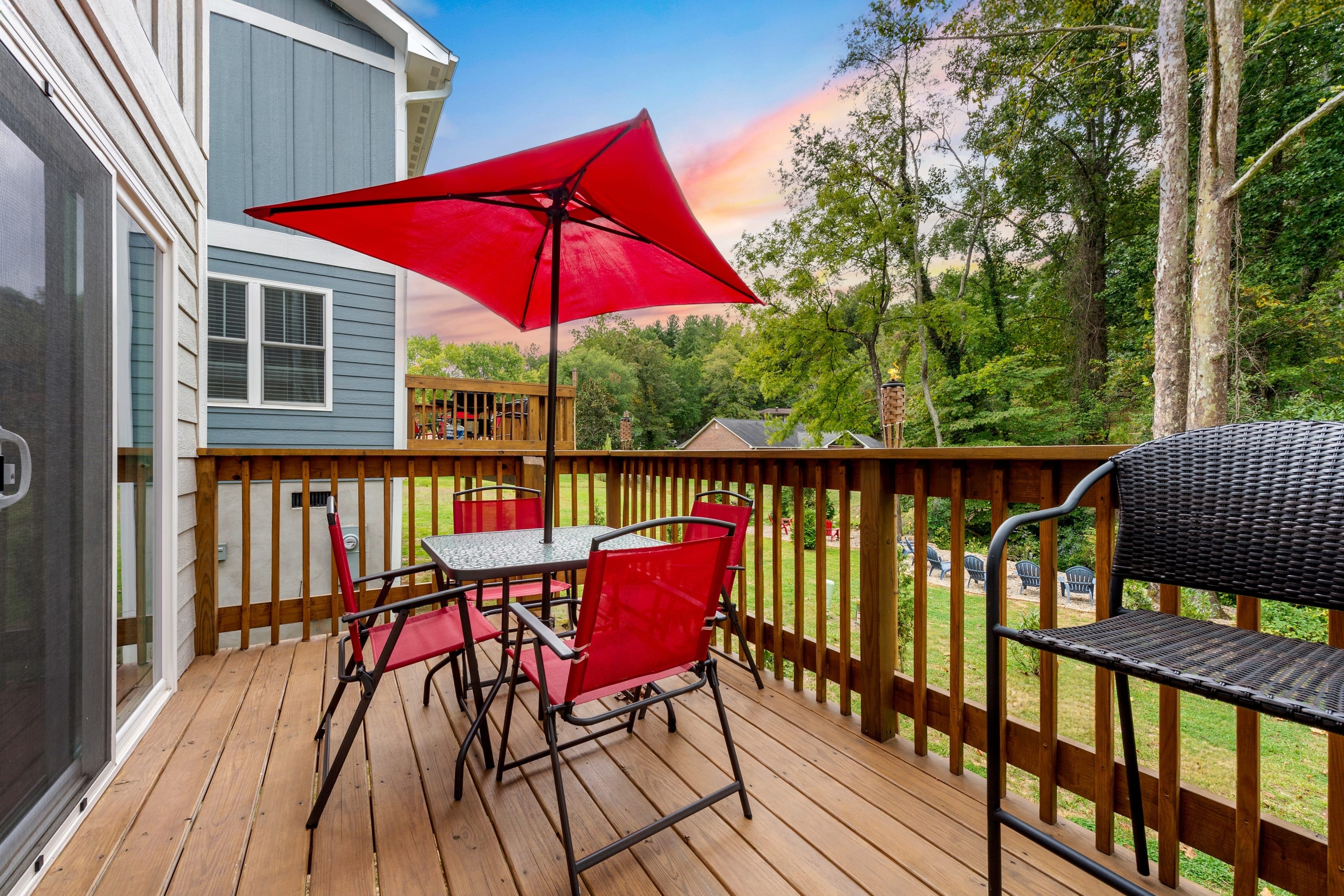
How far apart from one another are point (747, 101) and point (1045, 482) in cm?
2032

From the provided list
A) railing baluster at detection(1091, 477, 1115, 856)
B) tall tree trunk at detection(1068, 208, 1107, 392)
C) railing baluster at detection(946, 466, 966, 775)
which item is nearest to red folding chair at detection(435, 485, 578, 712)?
railing baluster at detection(946, 466, 966, 775)

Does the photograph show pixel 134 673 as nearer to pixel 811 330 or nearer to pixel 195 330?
pixel 195 330

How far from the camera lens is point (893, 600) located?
2170 millimetres

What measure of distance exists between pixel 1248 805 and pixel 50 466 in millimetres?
3161

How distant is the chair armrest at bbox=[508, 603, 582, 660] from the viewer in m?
1.44

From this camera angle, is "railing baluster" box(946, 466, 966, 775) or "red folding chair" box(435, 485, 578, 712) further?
"red folding chair" box(435, 485, 578, 712)

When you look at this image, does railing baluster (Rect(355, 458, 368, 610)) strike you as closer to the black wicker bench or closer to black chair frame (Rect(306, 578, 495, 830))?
black chair frame (Rect(306, 578, 495, 830))

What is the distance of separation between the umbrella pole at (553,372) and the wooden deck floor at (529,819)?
0.90m

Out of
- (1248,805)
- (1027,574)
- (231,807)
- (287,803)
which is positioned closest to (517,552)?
(287,803)

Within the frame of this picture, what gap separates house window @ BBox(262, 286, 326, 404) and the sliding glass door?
5.09 metres

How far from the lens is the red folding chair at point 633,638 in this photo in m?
1.44

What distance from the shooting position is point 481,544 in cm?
246

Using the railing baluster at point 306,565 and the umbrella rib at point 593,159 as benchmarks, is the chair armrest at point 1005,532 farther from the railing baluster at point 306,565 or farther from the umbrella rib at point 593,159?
the railing baluster at point 306,565

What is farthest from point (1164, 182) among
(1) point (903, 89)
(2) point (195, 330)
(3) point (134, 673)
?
(3) point (134, 673)
